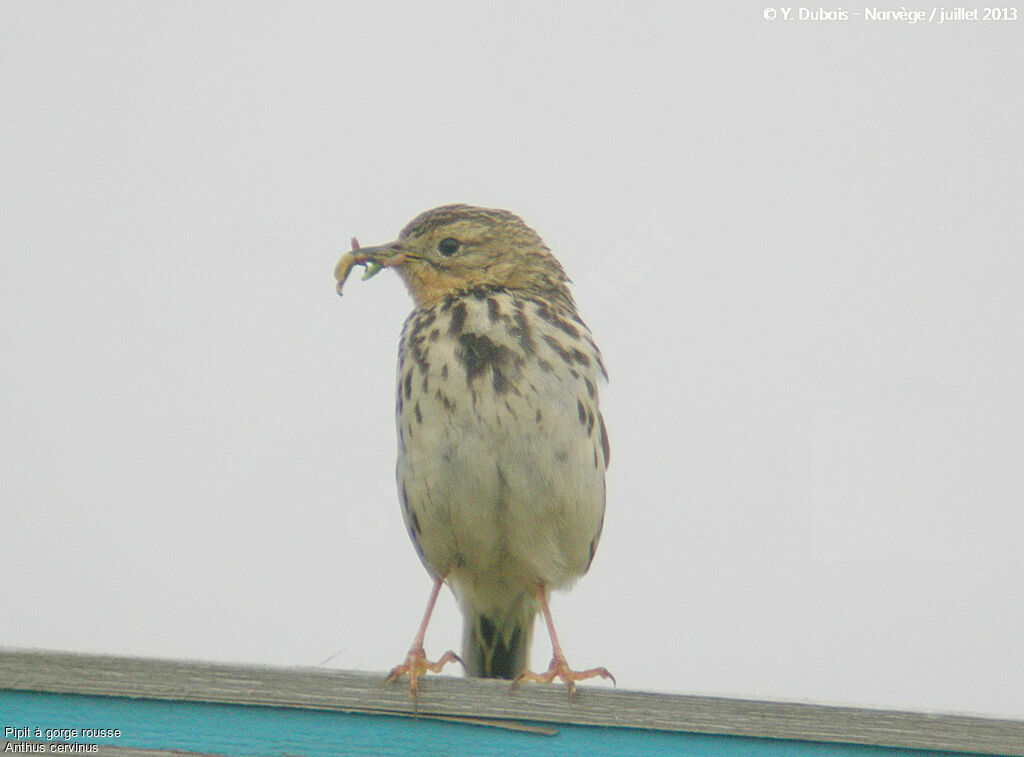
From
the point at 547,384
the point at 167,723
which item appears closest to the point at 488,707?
the point at 167,723

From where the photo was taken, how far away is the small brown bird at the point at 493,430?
484 cm

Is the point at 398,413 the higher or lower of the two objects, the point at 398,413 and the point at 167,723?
the higher

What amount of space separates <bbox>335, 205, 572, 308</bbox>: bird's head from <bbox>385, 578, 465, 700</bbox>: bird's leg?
124cm

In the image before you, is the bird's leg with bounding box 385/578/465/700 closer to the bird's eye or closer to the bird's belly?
the bird's belly

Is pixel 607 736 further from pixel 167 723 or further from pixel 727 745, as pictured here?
pixel 167 723

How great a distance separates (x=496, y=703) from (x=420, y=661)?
788 millimetres

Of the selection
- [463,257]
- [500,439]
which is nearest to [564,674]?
[500,439]

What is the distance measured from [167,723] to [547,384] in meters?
1.98

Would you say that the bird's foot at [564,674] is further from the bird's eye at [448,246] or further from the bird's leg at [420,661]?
the bird's eye at [448,246]

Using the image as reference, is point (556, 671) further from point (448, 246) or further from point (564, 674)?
point (448, 246)

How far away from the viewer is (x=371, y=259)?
5695 millimetres

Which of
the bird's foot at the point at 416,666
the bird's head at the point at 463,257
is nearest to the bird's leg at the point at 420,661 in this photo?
the bird's foot at the point at 416,666

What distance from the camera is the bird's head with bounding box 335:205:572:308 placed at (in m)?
5.52

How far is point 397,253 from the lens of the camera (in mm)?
5629
